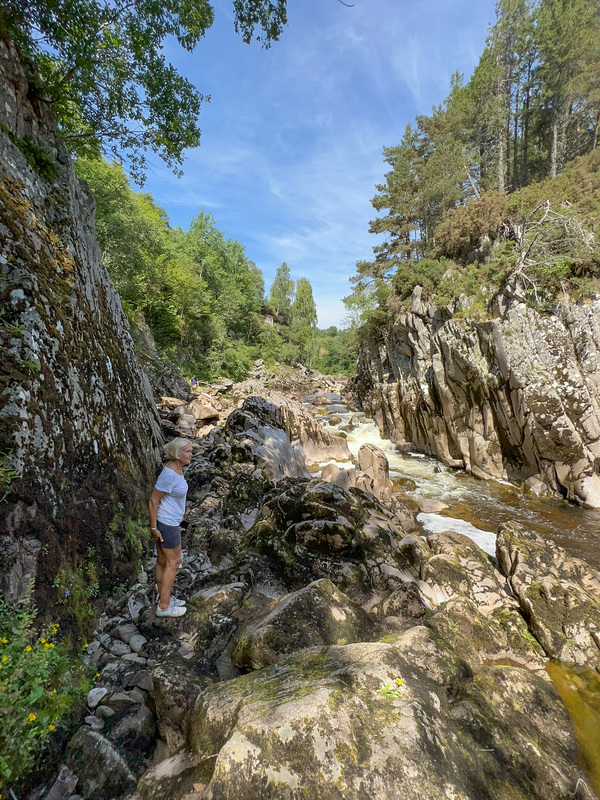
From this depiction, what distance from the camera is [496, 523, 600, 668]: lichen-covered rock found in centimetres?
485

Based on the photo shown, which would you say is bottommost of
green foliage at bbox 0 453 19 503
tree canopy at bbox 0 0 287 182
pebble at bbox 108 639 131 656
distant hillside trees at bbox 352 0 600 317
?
pebble at bbox 108 639 131 656

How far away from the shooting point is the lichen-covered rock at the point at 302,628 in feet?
10.9

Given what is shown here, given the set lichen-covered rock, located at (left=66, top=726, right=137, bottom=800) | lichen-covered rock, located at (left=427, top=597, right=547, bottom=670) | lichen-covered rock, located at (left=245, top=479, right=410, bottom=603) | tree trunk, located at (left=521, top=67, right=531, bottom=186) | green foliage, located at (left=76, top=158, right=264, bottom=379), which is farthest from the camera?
tree trunk, located at (left=521, top=67, right=531, bottom=186)

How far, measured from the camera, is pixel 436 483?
14.0 metres

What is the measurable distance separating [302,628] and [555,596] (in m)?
4.58

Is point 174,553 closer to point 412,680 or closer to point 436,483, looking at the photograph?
point 412,680

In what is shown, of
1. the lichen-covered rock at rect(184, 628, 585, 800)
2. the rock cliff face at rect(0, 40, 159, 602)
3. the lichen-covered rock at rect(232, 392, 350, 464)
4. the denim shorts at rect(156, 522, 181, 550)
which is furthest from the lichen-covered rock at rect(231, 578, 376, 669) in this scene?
the lichen-covered rock at rect(232, 392, 350, 464)

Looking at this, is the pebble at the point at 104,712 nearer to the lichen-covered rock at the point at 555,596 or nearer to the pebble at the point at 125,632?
the pebble at the point at 125,632

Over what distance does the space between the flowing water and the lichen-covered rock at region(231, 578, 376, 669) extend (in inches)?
260

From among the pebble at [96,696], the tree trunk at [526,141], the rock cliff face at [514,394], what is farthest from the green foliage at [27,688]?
the tree trunk at [526,141]

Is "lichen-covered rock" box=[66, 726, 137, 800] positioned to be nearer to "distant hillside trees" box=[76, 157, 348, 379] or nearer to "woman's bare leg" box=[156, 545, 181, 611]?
"woman's bare leg" box=[156, 545, 181, 611]

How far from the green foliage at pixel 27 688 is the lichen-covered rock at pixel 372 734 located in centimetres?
104

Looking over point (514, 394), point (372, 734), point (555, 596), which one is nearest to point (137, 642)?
point (372, 734)

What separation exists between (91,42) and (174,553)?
30.7 feet
